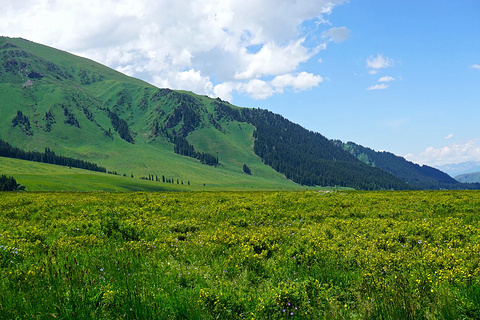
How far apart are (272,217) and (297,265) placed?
8.20 m

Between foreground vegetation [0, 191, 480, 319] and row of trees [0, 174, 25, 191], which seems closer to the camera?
foreground vegetation [0, 191, 480, 319]

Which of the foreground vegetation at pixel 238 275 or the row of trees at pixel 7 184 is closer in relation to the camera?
the foreground vegetation at pixel 238 275

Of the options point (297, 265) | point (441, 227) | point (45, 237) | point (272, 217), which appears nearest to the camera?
point (297, 265)

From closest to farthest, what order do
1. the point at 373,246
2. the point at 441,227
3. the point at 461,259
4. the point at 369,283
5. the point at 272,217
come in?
the point at 369,283
the point at 461,259
the point at 373,246
the point at 441,227
the point at 272,217

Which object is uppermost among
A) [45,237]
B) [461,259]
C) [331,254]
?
[461,259]

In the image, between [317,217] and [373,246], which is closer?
[373,246]

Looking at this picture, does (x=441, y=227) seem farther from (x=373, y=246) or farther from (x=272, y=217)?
(x=272, y=217)

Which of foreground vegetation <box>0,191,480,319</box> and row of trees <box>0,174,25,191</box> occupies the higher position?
foreground vegetation <box>0,191,480,319</box>

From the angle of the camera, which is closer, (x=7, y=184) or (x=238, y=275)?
(x=238, y=275)

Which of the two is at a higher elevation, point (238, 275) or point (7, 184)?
point (238, 275)

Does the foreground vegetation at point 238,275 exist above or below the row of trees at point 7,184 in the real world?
above

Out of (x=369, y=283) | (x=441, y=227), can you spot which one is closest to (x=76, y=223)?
(x=369, y=283)

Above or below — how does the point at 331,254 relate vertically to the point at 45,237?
above

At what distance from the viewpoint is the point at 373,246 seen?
922 cm
